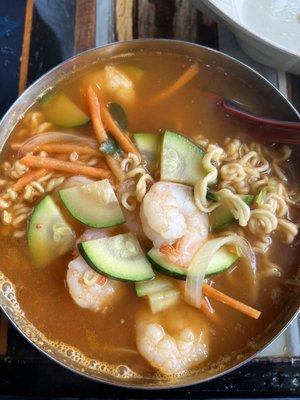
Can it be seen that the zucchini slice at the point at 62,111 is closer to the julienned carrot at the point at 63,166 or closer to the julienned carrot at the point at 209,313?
the julienned carrot at the point at 63,166

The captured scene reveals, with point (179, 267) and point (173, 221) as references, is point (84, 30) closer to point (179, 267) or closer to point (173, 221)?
point (173, 221)

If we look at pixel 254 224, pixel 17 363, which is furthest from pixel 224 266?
pixel 17 363

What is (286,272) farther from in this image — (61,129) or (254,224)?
(61,129)

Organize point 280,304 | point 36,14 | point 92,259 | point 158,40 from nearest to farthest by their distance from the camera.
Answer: point 92,259 < point 280,304 < point 158,40 < point 36,14

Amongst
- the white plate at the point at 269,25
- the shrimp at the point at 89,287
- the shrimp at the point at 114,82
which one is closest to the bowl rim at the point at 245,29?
the white plate at the point at 269,25

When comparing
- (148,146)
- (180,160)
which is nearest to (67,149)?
(148,146)

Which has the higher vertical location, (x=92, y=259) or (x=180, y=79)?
(x=180, y=79)
